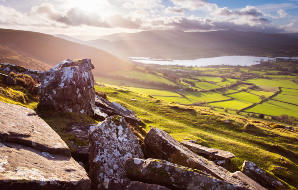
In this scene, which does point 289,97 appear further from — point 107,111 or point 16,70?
point 16,70

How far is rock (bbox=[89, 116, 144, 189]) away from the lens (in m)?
8.96

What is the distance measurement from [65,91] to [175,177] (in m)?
11.8

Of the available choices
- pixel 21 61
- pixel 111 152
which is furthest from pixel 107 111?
pixel 21 61

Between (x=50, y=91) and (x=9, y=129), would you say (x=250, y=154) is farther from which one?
(x=9, y=129)

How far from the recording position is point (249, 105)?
114 metres


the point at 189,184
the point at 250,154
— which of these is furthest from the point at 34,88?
the point at 250,154

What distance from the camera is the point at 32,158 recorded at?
739 centimetres

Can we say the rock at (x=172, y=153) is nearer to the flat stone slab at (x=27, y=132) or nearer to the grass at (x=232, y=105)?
the flat stone slab at (x=27, y=132)

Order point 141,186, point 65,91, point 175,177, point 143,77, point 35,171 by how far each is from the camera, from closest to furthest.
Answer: point 35,171, point 141,186, point 175,177, point 65,91, point 143,77

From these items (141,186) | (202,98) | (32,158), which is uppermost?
(32,158)

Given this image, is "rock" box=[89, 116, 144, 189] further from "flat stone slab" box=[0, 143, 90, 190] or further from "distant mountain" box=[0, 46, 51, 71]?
"distant mountain" box=[0, 46, 51, 71]

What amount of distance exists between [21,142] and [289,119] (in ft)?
395

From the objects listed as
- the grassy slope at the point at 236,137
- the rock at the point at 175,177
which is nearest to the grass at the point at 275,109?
the grassy slope at the point at 236,137

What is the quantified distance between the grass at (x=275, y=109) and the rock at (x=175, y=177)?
110 meters
